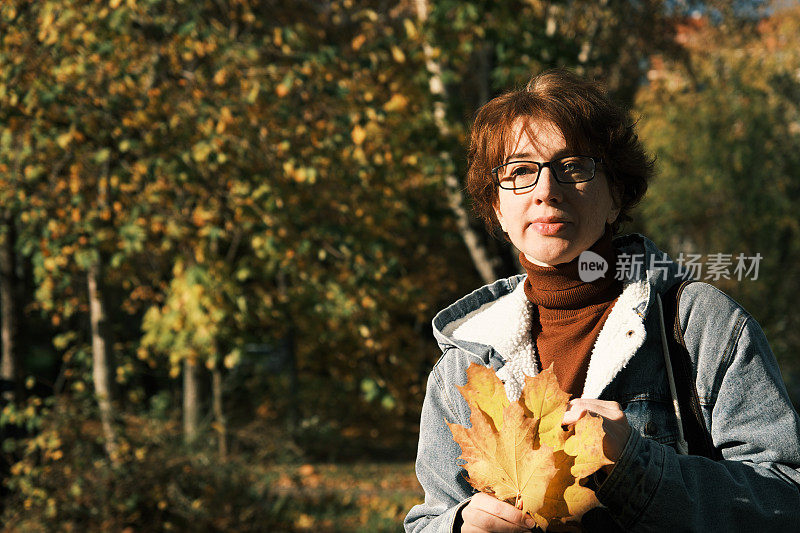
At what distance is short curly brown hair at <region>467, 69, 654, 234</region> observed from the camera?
1700 mm

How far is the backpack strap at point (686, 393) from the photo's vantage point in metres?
1.53

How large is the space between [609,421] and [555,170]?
55 centimetres

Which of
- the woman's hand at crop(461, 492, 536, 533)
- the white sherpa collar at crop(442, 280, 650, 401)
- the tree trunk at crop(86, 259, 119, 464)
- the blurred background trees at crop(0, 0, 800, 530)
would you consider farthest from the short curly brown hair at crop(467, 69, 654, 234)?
the tree trunk at crop(86, 259, 119, 464)

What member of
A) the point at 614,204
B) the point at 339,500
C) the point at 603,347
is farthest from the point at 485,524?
the point at 339,500

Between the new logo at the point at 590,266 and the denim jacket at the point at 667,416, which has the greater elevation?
the new logo at the point at 590,266

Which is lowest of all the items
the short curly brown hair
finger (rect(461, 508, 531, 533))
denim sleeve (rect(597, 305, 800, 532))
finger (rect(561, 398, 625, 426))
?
finger (rect(461, 508, 531, 533))

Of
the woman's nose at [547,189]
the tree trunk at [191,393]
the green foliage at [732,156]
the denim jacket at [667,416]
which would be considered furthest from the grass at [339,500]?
the green foliage at [732,156]

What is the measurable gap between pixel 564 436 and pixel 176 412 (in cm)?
569

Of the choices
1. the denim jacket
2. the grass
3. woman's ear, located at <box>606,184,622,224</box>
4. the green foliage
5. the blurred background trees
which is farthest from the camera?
the green foliage

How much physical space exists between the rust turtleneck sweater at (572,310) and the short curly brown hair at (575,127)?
6.3 inches

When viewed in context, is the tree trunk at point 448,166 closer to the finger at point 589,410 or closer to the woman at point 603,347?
the woman at point 603,347

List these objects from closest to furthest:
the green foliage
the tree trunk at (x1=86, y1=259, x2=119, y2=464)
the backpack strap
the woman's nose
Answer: the backpack strap → the woman's nose → the tree trunk at (x1=86, y1=259, x2=119, y2=464) → the green foliage

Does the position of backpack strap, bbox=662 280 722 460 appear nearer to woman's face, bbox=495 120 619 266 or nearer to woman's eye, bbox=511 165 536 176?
woman's face, bbox=495 120 619 266

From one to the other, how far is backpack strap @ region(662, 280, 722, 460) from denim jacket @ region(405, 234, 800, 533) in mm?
16
